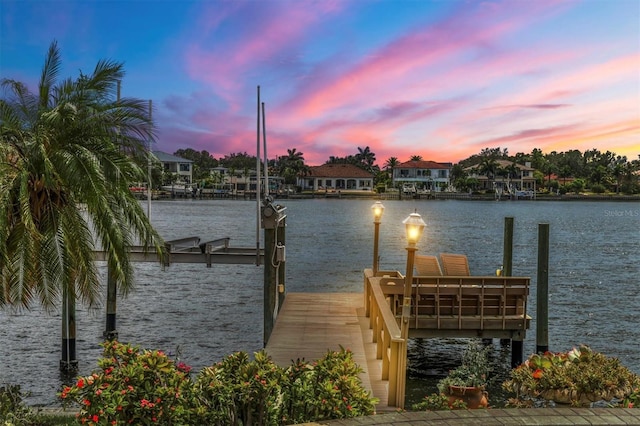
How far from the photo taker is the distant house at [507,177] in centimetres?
17512

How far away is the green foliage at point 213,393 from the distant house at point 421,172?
524 ft

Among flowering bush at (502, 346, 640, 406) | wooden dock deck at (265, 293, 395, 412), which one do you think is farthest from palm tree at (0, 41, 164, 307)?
flowering bush at (502, 346, 640, 406)

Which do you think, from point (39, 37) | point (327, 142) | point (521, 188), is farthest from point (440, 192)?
point (39, 37)

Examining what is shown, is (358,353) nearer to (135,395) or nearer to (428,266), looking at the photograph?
(428,266)

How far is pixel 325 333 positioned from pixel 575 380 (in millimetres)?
6672

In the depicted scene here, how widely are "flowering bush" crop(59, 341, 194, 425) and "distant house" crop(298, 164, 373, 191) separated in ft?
543

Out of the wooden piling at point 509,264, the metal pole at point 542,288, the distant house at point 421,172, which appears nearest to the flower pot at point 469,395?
the wooden piling at point 509,264

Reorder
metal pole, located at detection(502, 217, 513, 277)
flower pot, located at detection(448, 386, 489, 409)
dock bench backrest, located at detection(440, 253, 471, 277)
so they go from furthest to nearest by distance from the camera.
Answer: metal pole, located at detection(502, 217, 513, 277)
dock bench backrest, located at detection(440, 253, 471, 277)
flower pot, located at detection(448, 386, 489, 409)

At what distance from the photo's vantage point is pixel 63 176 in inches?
376

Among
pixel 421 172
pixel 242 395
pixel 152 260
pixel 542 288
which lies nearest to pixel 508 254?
pixel 542 288

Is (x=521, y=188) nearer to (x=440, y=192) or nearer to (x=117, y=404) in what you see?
(x=440, y=192)

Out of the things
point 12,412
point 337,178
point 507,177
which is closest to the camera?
point 12,412

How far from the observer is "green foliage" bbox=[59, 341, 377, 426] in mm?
5984

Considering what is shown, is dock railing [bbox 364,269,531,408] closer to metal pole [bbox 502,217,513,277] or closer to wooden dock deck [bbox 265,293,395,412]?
wooden dock deck [bbox 265,293,395,412]
